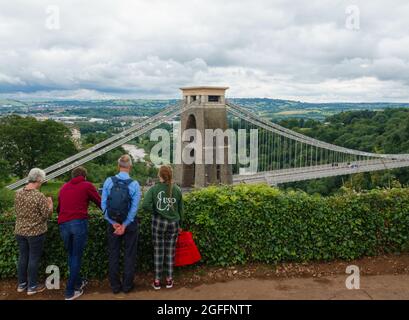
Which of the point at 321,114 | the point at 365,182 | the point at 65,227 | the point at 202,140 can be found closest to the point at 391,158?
the point at 365,182

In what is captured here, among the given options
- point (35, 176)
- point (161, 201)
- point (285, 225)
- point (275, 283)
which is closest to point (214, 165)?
point (285, 225)

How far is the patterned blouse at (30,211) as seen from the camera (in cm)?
414

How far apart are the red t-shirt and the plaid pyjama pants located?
2.36 ft

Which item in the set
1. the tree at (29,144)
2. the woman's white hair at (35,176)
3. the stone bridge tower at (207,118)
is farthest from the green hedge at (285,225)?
the tree at (29,144)

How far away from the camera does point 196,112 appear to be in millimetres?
24922

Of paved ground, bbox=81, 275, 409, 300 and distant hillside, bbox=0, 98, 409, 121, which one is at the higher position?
distant hillside, bbox=0, 98, 409, 121

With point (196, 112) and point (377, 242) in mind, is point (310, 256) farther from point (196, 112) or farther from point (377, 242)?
point (196, 112)

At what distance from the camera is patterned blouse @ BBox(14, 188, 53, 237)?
4145mm

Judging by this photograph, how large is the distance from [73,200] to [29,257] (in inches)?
30.1

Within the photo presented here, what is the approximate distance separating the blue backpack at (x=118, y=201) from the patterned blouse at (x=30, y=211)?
0.67m

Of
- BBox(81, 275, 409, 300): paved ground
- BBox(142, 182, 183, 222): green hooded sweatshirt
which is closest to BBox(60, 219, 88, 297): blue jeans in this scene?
BBox(81, 275, 409, 300): paved ground

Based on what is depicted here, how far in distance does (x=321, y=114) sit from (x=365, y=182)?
73969mm
